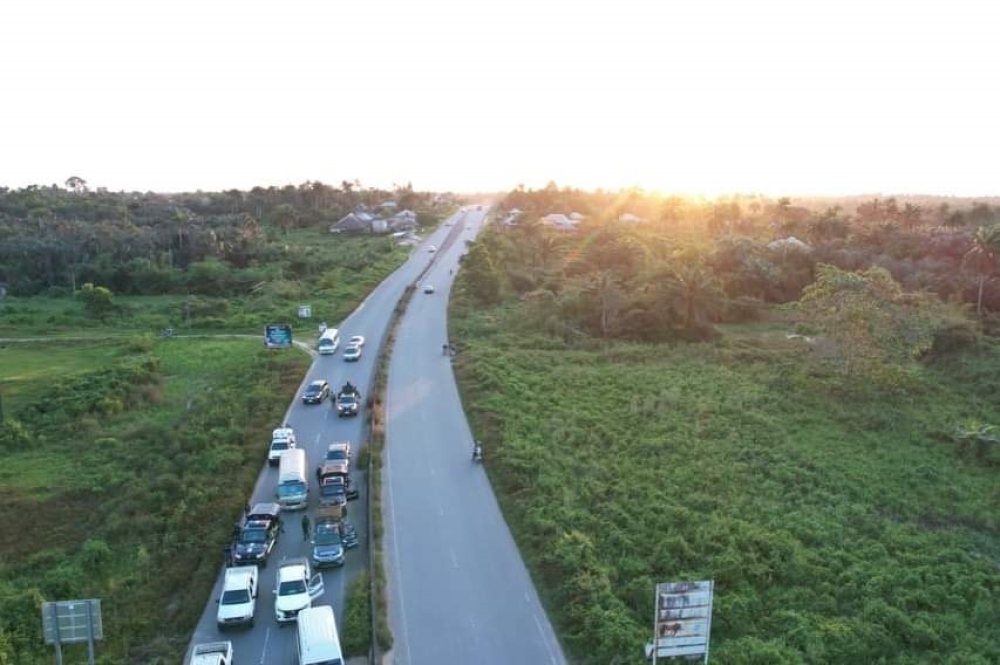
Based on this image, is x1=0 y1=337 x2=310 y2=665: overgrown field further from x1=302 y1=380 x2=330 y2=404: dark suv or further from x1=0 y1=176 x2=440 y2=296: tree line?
x1=0 y1=176 x2=440 y2=296: tree line

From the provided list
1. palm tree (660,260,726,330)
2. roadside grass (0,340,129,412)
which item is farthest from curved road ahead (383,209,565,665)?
palm tree (660,260,726,330)

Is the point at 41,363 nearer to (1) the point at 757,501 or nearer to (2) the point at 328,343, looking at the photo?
(2) the point at 328,343

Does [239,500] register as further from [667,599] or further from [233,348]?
[233,348]

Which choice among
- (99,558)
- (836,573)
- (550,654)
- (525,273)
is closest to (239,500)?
(99,558)

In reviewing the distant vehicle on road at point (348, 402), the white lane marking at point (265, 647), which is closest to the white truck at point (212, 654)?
the white lane marking at point (265, 647)

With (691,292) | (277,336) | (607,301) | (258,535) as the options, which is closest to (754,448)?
(258,535)

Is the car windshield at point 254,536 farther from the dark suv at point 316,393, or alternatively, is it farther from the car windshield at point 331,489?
the dark suv at point 316,393
